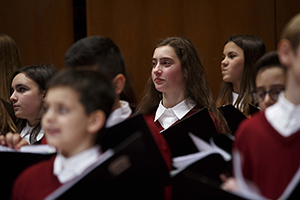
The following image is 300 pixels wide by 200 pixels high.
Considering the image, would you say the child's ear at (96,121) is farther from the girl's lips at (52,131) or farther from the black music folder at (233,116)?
the black music folder at (233,116)

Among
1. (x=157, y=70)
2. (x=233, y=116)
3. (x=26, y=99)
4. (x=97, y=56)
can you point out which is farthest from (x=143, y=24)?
(x=97, y=56)

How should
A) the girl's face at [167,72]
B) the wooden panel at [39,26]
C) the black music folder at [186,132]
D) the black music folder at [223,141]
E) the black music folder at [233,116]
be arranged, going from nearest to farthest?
the black music folder at [223,141] < the black music folder at [186,132] < the black music folder at [233,116] < the girl's face at [167,72] < the wooden panel at [39,26]

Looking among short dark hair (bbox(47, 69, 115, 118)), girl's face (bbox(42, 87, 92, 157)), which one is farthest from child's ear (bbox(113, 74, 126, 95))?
girl's face (bbox(42, 87, 92, 157))

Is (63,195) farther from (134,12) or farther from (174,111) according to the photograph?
(134,12)

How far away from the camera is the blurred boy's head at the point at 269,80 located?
3.87ft

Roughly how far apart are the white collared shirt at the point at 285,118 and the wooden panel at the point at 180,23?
2.53m

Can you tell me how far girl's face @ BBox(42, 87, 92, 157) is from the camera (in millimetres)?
1097

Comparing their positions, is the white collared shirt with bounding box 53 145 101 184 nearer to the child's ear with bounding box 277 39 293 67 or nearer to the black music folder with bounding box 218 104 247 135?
the child's ear with bounding box 277 39 293 67

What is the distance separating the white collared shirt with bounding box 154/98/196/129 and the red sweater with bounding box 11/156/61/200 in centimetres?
119

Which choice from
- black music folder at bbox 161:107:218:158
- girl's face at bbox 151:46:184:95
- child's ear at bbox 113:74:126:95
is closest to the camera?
child's ear at bbox 113:74:126:95

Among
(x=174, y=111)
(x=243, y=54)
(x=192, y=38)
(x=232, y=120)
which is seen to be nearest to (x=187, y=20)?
(x=192, y=38)

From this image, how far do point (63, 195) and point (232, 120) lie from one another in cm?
109

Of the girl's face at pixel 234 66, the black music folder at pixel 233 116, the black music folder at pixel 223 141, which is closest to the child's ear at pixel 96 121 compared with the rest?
the black music folder at pixel 223 141

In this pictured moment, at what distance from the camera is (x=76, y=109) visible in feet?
3.64
